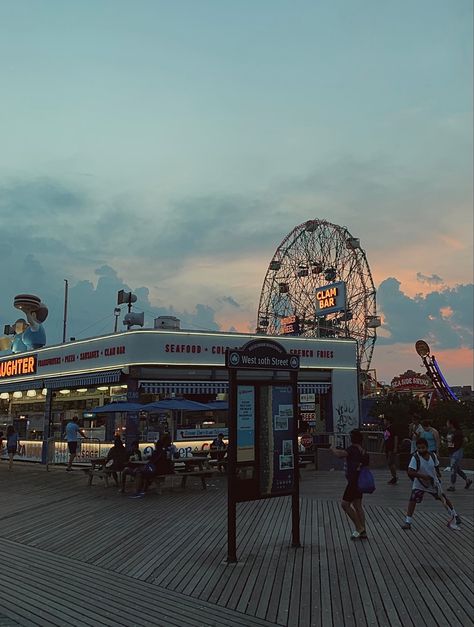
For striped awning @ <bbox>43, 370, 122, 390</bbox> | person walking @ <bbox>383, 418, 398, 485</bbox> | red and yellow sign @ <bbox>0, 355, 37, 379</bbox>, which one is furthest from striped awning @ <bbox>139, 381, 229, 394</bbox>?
red and yellow sign @ <bbox>0, 355, 37, 379</bbox>

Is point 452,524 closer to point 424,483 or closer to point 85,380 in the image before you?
point 424,483

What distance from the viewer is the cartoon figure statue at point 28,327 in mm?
31578

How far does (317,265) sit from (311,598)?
126 feet

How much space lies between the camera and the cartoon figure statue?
31.6 meters

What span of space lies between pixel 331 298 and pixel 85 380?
18.4 m

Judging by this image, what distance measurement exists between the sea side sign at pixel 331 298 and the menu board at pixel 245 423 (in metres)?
27.8

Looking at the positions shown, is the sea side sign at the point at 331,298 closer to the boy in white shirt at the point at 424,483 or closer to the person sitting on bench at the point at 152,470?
the person sitting on bench at the point at 152,470

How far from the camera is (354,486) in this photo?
8.62m

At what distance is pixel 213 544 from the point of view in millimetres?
8680

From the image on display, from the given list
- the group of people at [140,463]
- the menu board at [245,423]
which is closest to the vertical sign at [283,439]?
the menu board at [245,423]

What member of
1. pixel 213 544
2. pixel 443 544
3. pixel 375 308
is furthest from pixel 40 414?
pixel 375 308

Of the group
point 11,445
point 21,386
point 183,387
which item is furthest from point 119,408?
point 21,386

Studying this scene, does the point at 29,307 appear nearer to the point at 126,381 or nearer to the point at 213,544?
the point at 126,381

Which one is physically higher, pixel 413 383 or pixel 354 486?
pixel 413 383
